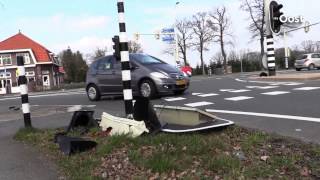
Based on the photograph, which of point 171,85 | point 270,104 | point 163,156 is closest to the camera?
point 163,156

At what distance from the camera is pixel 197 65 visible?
9350cm

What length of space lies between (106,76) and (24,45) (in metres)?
70.9

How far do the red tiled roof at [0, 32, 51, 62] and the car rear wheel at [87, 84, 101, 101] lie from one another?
68947 millimetres

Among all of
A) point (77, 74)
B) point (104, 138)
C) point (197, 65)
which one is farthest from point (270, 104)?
point (77, 74)

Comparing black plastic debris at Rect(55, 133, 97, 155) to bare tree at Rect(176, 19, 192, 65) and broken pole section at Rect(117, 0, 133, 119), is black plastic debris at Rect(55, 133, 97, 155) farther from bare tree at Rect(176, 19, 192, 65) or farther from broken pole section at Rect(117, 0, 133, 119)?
bare tree at Rect(176, 19, 192, 65)

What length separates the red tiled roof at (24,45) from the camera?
276ft

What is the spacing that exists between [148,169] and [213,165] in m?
0.70

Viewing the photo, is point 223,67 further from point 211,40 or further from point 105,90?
point 105,90

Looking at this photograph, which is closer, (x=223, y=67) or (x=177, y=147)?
(x=177, y=147)

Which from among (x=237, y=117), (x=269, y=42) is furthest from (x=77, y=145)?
(x=269, y=42)

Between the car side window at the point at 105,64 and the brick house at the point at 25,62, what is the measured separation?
6455cm

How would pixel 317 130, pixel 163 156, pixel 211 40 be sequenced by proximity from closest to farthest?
1. pixel 163 156
2. pixel 317 130
3. pixel 211 40

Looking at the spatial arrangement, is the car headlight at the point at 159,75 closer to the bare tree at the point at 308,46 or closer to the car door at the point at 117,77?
the car door at the point at 117,77

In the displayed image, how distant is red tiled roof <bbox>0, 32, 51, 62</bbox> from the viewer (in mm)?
84125
